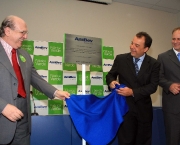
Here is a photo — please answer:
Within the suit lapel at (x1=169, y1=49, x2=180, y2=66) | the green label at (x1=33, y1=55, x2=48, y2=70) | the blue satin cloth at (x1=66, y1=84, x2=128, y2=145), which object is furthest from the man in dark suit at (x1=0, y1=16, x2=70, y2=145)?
the green label at (x1=33, y1=55, x2=48, y2=70)

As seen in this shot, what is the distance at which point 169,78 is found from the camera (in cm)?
211

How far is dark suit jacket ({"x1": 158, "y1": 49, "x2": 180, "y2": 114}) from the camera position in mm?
2002

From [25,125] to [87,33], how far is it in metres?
2.86

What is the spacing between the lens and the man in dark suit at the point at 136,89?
1.77 meters

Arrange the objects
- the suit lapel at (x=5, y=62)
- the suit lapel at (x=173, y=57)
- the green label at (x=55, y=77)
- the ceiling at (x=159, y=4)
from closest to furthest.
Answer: the suit lapel at (x=5, y=62)
the suit lapel at (x=173, y=57)
the green label at (x=55, y=77)
the ceiling at (x=159, y=4)

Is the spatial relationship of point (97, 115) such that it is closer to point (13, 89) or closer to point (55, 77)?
point (13, 89)

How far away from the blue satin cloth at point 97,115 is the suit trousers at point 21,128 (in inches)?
17.1

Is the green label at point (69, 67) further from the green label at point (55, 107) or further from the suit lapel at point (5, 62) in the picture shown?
the suit lapel at point (5, 62)

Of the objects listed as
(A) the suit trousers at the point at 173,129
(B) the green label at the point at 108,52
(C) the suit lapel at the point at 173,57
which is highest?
(B) the green label at the point at 108,52

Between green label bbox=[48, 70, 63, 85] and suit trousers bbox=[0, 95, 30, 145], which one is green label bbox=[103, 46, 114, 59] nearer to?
green label bbox=[48, 70, 63, 85]

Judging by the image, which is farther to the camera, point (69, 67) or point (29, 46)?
point (69, 67)

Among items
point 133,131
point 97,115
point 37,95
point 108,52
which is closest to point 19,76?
point 97,115

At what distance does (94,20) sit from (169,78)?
2.38m

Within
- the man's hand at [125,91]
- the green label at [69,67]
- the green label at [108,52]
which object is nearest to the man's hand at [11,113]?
the man's hand at [125,91]
